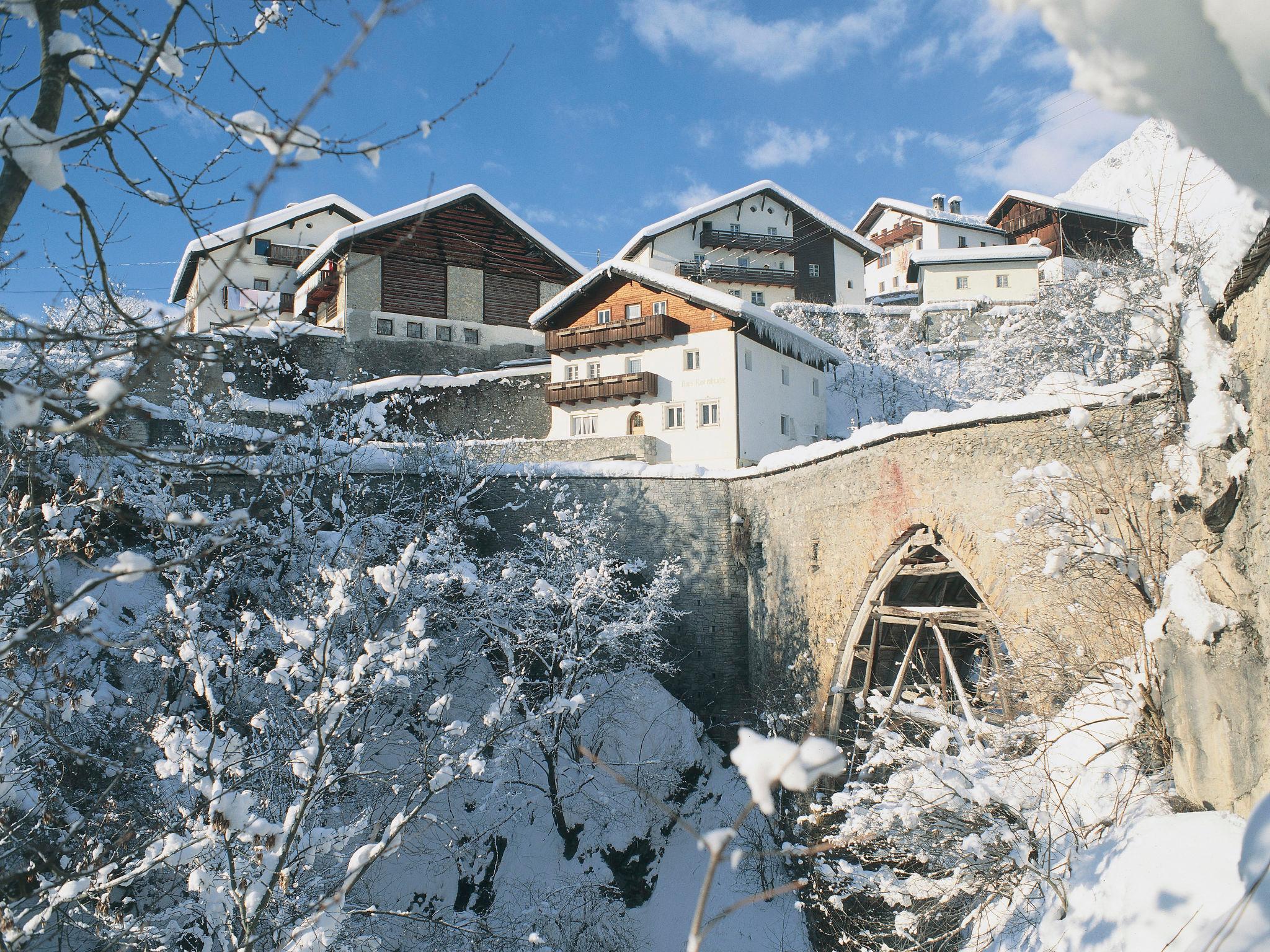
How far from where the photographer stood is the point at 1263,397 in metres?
3.45

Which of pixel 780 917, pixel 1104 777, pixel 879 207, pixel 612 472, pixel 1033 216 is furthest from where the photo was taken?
pixel 879 207

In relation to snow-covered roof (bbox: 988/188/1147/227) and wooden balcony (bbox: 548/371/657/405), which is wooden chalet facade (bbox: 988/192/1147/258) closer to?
snow-covered roof (bbox: 988/188/1147/227)

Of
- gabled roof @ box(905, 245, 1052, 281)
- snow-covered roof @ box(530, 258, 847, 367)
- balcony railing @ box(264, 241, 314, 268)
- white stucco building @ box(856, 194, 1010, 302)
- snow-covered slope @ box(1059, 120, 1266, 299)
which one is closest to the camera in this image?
snow-covered slope @ box(1059, 120, 1266, 299)

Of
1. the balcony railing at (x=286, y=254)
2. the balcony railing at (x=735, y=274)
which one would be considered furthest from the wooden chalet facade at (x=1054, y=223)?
the balcony railing at (x=286, y=254)

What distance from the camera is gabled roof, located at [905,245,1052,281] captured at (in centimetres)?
3491

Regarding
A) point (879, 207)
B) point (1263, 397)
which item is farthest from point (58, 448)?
point (879, 207)

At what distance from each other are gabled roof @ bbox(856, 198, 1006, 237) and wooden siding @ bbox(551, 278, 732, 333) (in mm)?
24523

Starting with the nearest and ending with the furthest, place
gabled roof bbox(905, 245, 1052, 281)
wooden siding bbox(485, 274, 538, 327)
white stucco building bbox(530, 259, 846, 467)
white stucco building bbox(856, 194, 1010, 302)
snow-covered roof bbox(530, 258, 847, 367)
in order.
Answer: snow-covered roof bbox(530, 258, 847, 367) → white stucco building bbox(530, 259, 846, 467) → wooden siding bbox(485, 274, 538, 327) → gabled roof bbox(905, 245, 1052, 281) → white stucco building bbox(856, 194, 1010, 302)

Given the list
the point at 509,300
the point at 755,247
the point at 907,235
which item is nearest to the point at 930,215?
the point at 907,235

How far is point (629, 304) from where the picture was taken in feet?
73.5

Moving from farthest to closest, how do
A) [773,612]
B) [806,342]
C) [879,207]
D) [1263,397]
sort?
[879,207]
[806,342]
[773,612]
[1263,397]

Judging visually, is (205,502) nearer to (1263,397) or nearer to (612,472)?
(612,472)

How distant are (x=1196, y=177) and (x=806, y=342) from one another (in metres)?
17.1

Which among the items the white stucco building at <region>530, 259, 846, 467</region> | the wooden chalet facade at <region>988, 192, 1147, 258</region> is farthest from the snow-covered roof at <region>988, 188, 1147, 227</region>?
the white stucco building at <region>530, 259, 846, 467</region>
